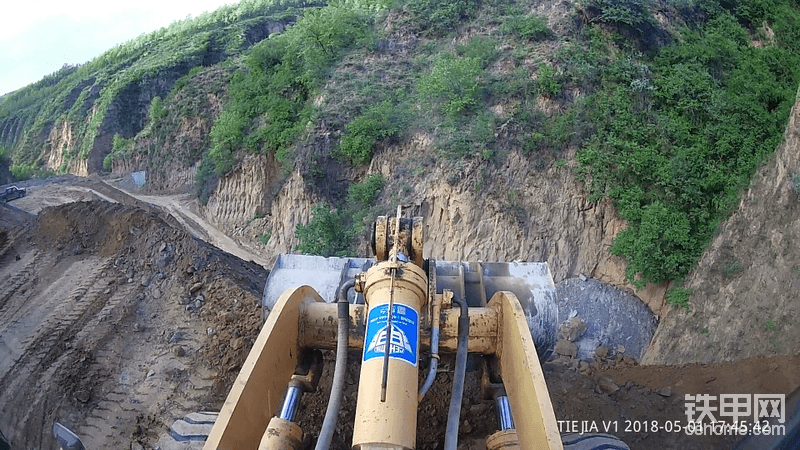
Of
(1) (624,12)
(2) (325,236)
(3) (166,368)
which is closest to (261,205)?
(2) (325,236)

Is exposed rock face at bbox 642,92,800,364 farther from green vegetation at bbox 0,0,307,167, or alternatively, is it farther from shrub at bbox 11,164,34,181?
shrub at bbox 11,164,34,181

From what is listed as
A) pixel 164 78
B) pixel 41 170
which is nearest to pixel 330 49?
pixel 164 78

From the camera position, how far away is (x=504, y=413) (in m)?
3.43

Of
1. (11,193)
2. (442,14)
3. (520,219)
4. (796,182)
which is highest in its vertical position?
(442,14)

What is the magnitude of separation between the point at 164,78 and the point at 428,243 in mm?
26362

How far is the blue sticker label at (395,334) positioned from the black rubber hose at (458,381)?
39cm

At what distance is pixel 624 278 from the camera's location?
32.3 feet

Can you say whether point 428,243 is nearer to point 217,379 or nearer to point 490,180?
point 490,180

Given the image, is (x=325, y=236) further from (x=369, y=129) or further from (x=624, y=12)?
(x=624, y=12)

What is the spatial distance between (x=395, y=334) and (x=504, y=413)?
1.10 meters

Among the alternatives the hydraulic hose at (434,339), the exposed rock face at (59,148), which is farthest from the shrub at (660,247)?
the exposed rock face at (59,148)

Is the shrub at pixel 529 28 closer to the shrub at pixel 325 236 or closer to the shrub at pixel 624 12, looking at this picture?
the shrub at pixel 624 12

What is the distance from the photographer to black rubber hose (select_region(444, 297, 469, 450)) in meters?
2.83

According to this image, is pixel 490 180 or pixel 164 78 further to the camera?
pixel 164 78
